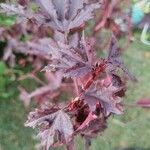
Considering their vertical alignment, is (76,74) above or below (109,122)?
above

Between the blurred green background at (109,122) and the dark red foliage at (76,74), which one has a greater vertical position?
the dark red foliage at (76,74)

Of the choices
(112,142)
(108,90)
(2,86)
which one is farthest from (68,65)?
(2,86)

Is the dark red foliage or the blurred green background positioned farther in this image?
the blurred green background

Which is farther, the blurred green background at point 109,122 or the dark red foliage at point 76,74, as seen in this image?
Answer: the blurred green background at point 109,122

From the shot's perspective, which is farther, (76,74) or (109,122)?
(109,122)

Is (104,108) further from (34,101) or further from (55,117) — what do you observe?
(34,101)

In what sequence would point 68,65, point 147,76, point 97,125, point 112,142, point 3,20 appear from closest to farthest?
1. point 68,65
2. point 97,125
3. point 112,142
4. point 3,20
5. point 147,76

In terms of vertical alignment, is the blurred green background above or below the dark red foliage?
below

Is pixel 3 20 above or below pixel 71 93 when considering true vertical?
above
